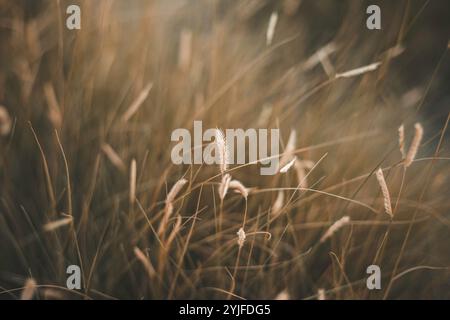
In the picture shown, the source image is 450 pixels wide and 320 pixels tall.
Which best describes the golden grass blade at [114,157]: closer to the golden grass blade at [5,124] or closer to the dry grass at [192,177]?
A: the dry grass at [192,177]

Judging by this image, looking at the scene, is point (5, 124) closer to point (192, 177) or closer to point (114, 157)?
point (114, 157)

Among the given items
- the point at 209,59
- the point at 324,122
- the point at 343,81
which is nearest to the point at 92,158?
the point at 209,59

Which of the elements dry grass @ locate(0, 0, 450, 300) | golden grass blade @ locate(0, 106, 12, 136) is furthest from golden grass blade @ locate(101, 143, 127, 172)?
golden grass blade @ locate(0, 106, 12, 136)

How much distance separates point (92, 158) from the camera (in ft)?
4.47

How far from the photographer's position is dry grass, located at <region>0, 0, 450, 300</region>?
1227mm

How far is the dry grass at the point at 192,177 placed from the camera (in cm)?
123

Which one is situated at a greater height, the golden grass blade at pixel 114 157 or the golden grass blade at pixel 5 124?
the golden grass blade at pixel 5 124

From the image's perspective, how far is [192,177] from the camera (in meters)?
1.34

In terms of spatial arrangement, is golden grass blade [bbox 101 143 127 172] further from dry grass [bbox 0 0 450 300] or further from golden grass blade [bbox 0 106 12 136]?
golden grass blade [bbox 0 106 12 136]

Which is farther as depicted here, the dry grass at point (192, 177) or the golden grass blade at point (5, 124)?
the golden grass blade at point (5, 124)

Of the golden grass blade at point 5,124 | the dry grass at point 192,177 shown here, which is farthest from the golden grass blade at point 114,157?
the golden grass blade at point 5,124

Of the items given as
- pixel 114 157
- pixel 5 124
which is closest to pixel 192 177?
pixel 114 157

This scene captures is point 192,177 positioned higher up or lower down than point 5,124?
lower down
